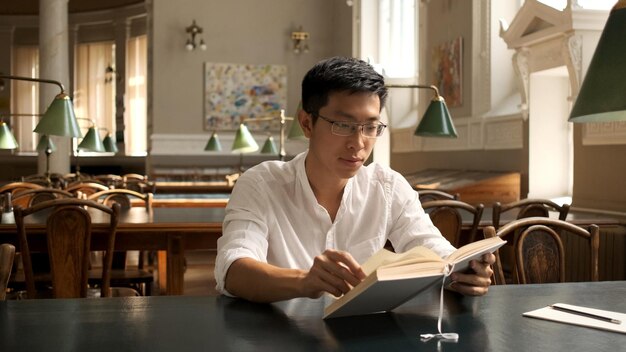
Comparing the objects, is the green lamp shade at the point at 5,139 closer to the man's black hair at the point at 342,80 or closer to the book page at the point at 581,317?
the man's black hair at the point at 342,80

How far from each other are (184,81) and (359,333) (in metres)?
11.7

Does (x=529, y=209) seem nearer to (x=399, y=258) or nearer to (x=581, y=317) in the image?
(x=581, y=317)

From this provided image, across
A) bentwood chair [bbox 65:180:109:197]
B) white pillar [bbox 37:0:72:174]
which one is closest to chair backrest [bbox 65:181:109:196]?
bentwood chair [bbox 65:180:109:197]

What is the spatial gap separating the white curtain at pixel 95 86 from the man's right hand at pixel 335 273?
1570cm

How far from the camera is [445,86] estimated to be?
357 inches

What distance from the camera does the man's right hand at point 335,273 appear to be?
1408 mm

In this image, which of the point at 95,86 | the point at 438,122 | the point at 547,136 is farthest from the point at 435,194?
the point at 95,86

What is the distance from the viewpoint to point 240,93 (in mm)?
12930

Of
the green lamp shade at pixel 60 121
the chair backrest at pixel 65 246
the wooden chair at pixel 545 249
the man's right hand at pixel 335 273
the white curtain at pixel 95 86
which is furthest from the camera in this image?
the white curtain at pixel 95 86

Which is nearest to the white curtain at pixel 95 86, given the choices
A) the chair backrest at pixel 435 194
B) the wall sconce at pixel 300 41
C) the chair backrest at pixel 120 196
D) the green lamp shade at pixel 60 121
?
the wall sconce at pixel 300 41

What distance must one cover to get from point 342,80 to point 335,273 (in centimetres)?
51

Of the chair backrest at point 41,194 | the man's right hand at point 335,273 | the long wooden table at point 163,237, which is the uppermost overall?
the man's right hand at point 335,273

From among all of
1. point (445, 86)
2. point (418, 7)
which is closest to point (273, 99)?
point (418, 7)

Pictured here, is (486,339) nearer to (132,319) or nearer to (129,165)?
(132,319)
